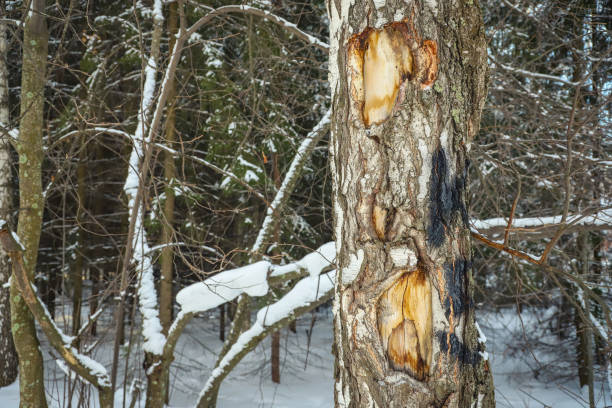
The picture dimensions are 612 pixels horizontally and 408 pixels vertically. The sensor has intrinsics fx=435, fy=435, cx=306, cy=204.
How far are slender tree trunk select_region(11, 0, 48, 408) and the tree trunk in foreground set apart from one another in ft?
11.7

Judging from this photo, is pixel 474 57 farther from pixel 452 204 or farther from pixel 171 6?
pixel 171 6

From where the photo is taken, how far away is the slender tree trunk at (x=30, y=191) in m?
3.75

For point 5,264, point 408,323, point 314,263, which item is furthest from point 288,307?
point 5,264

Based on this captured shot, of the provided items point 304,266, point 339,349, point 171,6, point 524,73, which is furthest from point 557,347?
Result: point 171,6

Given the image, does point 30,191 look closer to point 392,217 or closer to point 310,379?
point 392,217

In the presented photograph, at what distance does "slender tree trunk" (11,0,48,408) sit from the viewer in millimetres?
3750

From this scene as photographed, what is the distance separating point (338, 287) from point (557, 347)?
9053 millimetres

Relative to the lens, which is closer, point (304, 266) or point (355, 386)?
point (355, 386)

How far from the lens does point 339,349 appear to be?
1.24 m

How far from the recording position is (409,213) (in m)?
1.13

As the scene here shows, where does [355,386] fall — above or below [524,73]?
below

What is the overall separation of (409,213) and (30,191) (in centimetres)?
382

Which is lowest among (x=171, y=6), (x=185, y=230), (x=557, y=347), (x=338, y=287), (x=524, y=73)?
(x=557, y=347)

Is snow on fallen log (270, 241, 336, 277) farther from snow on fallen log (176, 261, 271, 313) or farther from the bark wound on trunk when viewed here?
the bark wound on trunk
